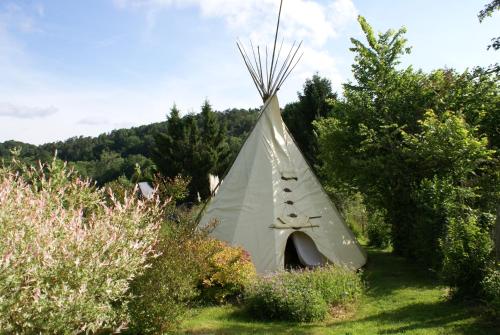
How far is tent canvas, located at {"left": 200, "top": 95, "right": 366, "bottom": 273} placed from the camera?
33.8 ft

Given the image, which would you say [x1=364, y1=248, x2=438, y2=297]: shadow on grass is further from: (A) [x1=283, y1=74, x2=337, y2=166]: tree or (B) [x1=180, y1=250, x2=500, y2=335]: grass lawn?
(A) [x1=283, y1=74, x2=337, y2=166]: tree

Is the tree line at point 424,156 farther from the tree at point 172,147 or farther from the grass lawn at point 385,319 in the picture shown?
the tree at point 172,147

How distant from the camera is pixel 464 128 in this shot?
10422 mm

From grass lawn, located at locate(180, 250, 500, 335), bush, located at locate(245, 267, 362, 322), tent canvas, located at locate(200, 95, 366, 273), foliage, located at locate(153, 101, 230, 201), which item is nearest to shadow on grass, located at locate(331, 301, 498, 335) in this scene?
grass lawn, located at locate(180, 250, 500, 335)

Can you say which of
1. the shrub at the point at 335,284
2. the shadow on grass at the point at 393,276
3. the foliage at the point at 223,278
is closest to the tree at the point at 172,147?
the shadow on grass at the point at 393,276

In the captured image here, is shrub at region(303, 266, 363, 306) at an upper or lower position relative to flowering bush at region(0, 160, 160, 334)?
lower

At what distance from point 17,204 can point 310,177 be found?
7990 millimetres

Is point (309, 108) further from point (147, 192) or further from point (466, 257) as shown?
point (466, 257)

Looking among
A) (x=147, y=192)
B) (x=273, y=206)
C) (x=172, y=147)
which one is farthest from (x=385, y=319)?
(x=172, y=147)

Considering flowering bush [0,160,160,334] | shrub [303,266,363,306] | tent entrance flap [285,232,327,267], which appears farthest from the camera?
tent entrance flap [285,232,327,267]

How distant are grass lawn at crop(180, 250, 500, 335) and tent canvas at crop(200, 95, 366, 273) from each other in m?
1.72

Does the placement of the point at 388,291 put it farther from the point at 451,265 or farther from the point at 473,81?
the point at 473,81

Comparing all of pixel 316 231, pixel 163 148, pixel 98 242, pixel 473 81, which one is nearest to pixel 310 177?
pixel 316 231

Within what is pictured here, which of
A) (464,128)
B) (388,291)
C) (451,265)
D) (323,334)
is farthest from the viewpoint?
(464,128)
